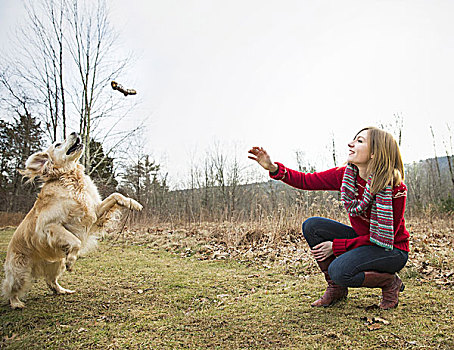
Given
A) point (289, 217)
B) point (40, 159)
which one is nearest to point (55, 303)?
point (40, 159)

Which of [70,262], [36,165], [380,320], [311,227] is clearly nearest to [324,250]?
[311,227]

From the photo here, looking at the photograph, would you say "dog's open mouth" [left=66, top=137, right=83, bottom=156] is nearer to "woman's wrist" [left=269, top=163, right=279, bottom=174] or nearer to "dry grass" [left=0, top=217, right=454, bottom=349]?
"dry grass" [left=0, top=217, right=454, bottom=349]

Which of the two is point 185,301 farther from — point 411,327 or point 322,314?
point 411,327

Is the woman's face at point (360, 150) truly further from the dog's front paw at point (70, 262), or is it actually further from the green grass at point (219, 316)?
the dog's front paw at point (70, 262)

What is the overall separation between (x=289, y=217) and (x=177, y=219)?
17.1 ft

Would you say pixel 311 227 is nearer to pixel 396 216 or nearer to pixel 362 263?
pixel 362 263

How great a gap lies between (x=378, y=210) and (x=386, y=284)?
64 cm

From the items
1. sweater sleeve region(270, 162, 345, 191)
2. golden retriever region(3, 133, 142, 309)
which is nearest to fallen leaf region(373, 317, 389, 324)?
sweater sleeve region(270, 162, 345, 191)

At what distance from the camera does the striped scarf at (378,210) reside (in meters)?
2.15

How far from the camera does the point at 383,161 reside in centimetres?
227

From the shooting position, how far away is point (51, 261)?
3553 mm

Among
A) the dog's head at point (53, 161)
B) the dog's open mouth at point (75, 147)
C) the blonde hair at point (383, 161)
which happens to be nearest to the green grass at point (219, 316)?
the blonde hair at point (383, 161)

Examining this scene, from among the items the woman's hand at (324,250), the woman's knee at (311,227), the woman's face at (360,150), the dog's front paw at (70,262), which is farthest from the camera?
the dog's front paw at (70,262)

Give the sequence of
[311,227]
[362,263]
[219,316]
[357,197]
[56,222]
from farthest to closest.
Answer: [56,222]
[311,227]
[219,316]
[357,197]
[362,263]
